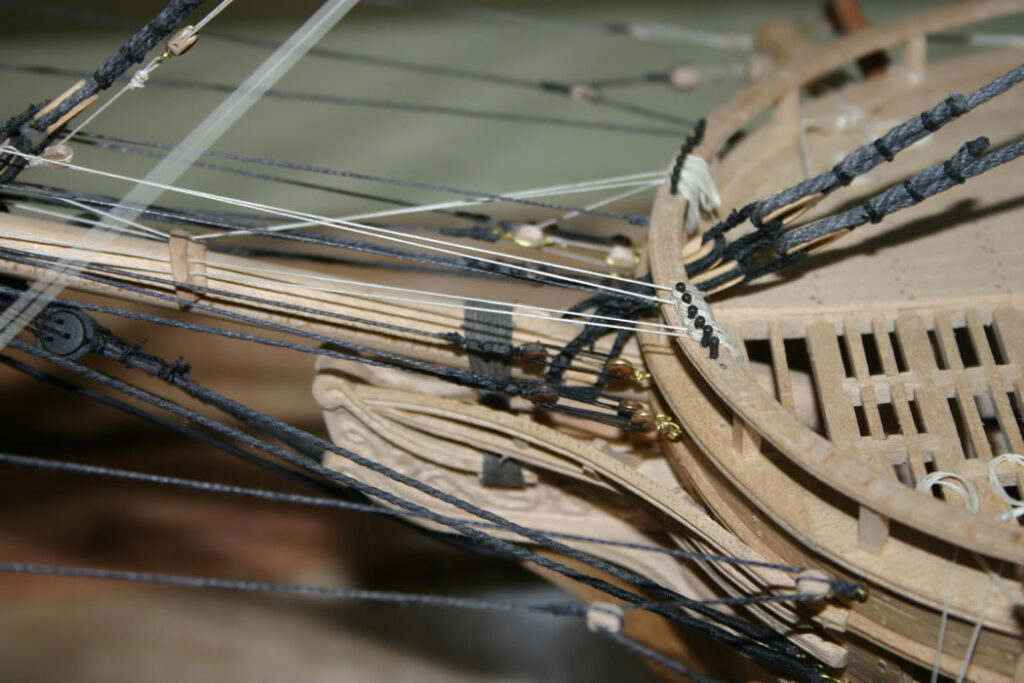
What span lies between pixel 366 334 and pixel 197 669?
157 cm

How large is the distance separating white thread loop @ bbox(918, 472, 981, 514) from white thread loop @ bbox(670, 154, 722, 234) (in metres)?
0.68

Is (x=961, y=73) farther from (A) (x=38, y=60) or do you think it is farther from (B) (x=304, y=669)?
(A) (x=38, y=60)

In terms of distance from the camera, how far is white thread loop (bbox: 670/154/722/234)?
2.03 metres

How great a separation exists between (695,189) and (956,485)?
28.5 inches

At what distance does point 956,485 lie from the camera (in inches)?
64.6

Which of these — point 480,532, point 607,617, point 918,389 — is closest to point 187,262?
point 480,532

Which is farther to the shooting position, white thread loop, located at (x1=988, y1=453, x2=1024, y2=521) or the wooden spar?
the wooden spar

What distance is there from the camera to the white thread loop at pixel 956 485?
1.61 meters

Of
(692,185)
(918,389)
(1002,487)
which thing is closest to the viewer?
(1002,487)

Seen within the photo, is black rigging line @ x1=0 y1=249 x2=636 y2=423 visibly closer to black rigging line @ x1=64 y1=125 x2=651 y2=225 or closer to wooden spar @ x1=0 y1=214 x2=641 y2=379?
wooden spar @ x1=0 y1=214 x2=641 y2=379

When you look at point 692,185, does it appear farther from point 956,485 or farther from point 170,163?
point 170,163

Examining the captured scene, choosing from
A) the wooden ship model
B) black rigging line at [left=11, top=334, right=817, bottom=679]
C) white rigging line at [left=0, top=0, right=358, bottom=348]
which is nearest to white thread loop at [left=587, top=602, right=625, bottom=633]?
the wooden ship model

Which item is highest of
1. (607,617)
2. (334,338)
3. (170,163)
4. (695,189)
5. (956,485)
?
(695,189)

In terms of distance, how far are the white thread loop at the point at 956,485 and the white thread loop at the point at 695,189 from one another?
682mm
